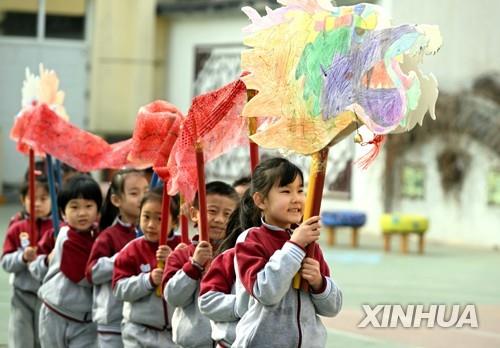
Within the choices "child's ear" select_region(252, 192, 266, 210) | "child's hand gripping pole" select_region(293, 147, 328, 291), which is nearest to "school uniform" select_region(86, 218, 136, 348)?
"child's ear" select_region(252, 192, 266, 210)

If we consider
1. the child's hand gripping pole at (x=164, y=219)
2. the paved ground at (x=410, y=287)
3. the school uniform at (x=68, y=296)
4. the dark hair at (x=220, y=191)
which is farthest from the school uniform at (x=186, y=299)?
the paved ground at (x=410, y=287)

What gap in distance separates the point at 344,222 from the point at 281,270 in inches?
583

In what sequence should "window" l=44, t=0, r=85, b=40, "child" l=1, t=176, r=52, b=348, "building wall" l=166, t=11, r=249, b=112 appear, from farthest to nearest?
"window" l=44, t=0, r=85, b=40
"building wall" l=166, t=11, r=249, b=112
"child" l=1, t=176, r=52, b=348

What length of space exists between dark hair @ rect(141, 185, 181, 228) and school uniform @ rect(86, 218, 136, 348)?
1.33 ft

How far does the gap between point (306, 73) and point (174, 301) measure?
1551 millimetres

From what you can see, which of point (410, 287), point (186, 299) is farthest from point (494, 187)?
point (186, 299)

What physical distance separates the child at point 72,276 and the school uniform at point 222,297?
225cm

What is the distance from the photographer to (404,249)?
1869cm

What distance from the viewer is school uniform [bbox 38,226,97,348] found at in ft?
24.4

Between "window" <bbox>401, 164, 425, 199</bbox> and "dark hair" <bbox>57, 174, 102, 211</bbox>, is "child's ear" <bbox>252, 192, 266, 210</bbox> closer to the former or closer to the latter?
"dark hair" <bbox>57, 174, 102, 211</bbox>

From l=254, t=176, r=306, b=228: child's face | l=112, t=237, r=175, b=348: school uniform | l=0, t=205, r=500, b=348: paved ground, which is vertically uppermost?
l=254, t=176, r=306, b=228: child's face

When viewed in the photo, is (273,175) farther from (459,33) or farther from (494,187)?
(459,33)

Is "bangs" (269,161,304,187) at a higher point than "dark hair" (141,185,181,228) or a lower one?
higher

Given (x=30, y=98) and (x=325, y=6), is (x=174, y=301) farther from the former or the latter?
(x=30, y=98)
